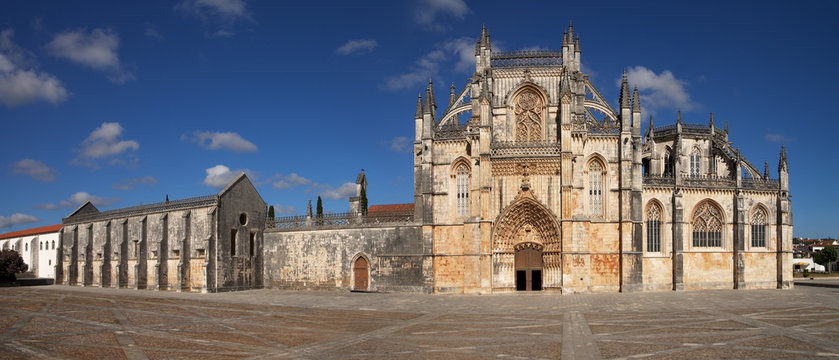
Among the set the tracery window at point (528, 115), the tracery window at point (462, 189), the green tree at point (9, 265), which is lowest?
the green tree at point (9, 265)

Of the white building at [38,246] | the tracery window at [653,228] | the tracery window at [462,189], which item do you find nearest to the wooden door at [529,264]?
the tracery window at [462,189]

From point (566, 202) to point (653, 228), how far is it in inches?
309

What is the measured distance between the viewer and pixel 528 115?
38.5m

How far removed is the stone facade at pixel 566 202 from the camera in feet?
118

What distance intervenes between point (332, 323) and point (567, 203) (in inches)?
745

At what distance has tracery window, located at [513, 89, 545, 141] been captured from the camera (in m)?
38.2

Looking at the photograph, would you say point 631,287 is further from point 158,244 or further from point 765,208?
point 158,244

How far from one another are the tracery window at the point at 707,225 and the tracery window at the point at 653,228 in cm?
269

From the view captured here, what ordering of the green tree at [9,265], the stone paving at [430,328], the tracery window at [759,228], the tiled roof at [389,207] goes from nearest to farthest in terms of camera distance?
the stone paving at [430,328] → the tracery window at [759,228] → the green tree at [9,265] → the tiled roof at [389,207]

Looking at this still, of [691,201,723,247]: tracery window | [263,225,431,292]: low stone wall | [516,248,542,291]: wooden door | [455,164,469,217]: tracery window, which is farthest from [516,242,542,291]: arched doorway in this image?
[691,201,723,247]: tracery window

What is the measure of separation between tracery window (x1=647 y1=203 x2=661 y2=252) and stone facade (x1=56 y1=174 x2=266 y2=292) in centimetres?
2802

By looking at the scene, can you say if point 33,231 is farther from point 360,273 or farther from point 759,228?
point 759,228

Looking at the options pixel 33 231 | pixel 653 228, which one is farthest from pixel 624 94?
pixel 33 231

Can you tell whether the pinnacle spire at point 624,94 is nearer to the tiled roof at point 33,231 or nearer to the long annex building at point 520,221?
the long annex building at point 520,221
